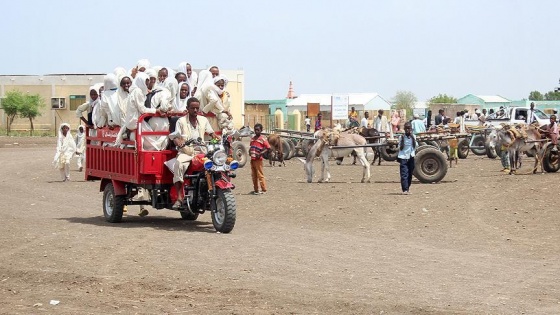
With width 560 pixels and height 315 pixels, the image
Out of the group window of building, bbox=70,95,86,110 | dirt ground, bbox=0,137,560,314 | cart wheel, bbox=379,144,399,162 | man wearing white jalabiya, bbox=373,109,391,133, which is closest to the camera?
dirt ground, bbox=0,137,560,314

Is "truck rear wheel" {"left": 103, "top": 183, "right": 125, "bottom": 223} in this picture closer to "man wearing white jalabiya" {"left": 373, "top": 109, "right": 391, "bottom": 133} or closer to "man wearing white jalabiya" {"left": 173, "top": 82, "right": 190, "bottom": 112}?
"man wearing white jalabiya" {"left": 173, "top": 82, "right": 190, "bottom": 112}

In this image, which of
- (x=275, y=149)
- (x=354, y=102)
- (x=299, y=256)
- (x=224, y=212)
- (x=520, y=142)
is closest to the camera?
(x=299, y=256)

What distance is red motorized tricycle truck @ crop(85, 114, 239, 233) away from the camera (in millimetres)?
15289

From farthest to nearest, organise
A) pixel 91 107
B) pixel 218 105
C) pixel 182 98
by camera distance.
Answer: pixel 91 107 < pixel 218 105 < pixel 182 98

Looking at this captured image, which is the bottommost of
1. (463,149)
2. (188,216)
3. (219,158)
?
(188,216)

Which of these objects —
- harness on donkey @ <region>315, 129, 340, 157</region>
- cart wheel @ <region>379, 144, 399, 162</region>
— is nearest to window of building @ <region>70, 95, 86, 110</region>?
cart wheel @ <region>379, 144, 399, 162</region>

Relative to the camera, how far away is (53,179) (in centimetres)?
2967

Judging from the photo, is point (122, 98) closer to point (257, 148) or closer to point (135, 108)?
point (135, 108)

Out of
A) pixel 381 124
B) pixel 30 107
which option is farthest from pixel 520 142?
pixel 30 107

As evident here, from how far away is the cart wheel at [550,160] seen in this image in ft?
93.6

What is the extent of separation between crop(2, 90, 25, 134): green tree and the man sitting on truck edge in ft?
207

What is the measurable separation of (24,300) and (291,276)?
300 centimetres

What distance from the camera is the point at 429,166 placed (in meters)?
26.1

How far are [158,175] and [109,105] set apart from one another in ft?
7.11
